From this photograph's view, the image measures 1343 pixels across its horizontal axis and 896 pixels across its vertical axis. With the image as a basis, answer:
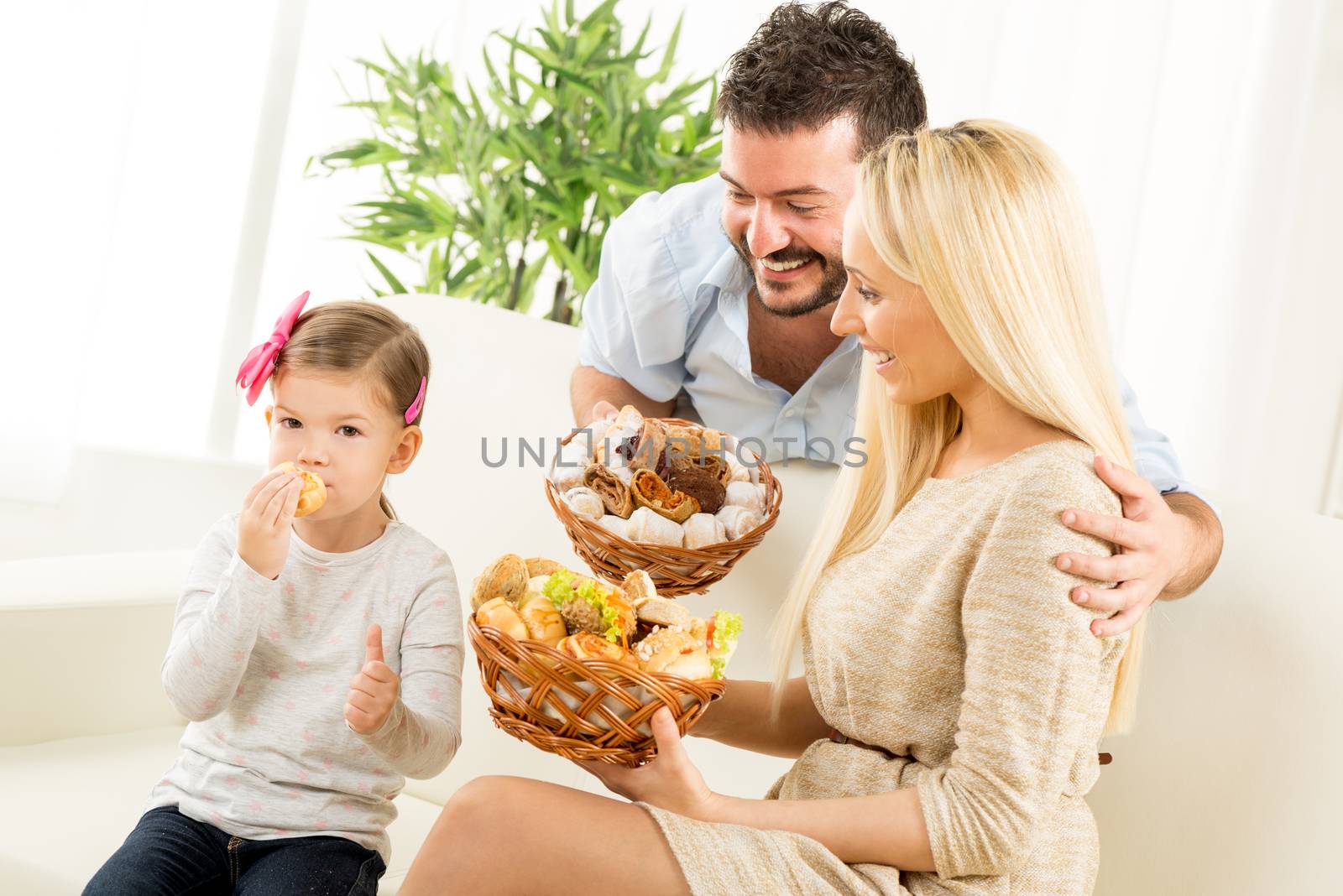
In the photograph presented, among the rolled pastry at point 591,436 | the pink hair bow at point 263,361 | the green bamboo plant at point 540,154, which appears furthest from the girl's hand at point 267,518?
the green bamboo plant at point 540,154

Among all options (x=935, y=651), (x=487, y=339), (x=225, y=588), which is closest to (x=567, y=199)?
(x=487, y=339)

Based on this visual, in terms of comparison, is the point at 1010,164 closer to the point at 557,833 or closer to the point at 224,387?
the point at 557,833

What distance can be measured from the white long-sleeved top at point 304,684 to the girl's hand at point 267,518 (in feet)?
0.07

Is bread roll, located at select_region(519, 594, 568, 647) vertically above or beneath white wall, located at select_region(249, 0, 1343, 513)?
beneath

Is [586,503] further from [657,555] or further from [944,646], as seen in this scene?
[944,646]

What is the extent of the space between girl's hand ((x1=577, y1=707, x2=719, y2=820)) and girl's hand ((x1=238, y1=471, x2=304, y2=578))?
0.45 metres

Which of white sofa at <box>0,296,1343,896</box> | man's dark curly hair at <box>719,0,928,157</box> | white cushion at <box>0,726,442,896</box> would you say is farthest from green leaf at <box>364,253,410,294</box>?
white cushion at <box>0,726,442,896</box>

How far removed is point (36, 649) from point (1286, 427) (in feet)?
8.47

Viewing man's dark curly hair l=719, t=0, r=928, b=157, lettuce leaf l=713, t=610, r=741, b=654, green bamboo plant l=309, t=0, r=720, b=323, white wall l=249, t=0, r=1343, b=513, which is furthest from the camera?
green bamboo plant l=309, t=0, r=720, b=323

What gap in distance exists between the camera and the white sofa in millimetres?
1328

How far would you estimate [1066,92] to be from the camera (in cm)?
293

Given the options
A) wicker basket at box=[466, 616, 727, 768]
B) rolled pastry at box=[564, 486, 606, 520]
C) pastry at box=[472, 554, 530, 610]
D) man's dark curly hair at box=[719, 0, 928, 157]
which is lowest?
wicker basket at box=[466, 616, 727, 768]

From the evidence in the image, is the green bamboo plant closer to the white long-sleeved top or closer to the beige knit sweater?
the white long-sleeved top

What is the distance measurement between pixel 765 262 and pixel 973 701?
0.98m
